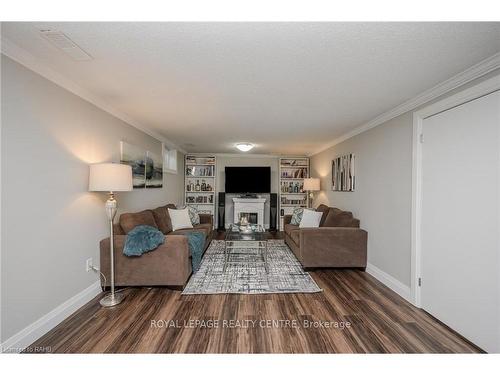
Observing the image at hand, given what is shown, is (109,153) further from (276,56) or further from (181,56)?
(276,56)

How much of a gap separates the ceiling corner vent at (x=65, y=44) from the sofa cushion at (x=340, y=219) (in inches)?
151

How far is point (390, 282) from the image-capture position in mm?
2861

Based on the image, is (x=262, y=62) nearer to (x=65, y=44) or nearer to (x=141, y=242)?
(x=65, y=44)

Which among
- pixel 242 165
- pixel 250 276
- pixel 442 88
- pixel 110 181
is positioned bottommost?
pixel 250 276

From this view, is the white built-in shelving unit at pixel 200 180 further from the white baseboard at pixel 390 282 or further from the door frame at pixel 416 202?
the door frame at pixel 416 202

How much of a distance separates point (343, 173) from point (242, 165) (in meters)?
3.33

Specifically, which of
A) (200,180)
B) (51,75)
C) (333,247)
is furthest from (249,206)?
(51,75)

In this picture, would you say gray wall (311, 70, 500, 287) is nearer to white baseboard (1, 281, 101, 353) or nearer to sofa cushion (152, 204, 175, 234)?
sofa cushion (152, 204, 175, 234)

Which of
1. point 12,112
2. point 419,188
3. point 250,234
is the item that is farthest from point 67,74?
point 419,188

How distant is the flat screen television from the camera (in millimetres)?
6629

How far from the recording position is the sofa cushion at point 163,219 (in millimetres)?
3900

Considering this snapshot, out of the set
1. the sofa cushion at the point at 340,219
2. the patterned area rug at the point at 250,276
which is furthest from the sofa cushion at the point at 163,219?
the sofa cushion at the point at 340,219

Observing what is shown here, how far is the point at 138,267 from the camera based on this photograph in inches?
104

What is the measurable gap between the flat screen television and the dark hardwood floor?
13.6 feet
